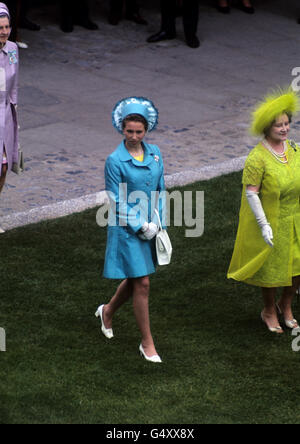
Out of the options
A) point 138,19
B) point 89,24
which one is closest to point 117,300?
point 89,24

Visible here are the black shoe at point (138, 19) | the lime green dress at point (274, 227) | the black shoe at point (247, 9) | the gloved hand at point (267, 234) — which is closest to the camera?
the gloved hand at point (267, 234)

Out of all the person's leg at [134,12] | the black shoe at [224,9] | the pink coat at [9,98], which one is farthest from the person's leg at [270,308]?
the black shoe at [224,9]

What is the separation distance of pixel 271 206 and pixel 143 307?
123cm

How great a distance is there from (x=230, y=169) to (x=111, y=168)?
16.0 feet

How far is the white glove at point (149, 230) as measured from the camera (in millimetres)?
6570

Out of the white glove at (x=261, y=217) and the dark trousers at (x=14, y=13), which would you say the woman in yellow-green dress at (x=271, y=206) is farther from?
the dark trousers at (x=14, y=13)

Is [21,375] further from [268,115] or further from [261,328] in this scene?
[268,115]

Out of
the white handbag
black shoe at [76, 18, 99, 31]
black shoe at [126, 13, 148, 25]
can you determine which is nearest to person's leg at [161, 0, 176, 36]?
black shoe at [126, 13, 148, 25]

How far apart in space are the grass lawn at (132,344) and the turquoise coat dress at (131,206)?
0.71m

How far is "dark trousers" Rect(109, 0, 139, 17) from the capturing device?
56.7ft

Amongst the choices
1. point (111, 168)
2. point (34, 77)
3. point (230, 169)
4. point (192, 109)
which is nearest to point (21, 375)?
point (111, 168)

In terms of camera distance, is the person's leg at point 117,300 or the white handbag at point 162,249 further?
the person's leg at point 117,300

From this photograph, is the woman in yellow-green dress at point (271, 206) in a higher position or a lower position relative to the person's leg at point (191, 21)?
higher

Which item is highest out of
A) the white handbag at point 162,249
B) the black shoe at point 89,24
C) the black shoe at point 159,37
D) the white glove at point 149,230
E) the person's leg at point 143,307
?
the white glove at point 149,230
